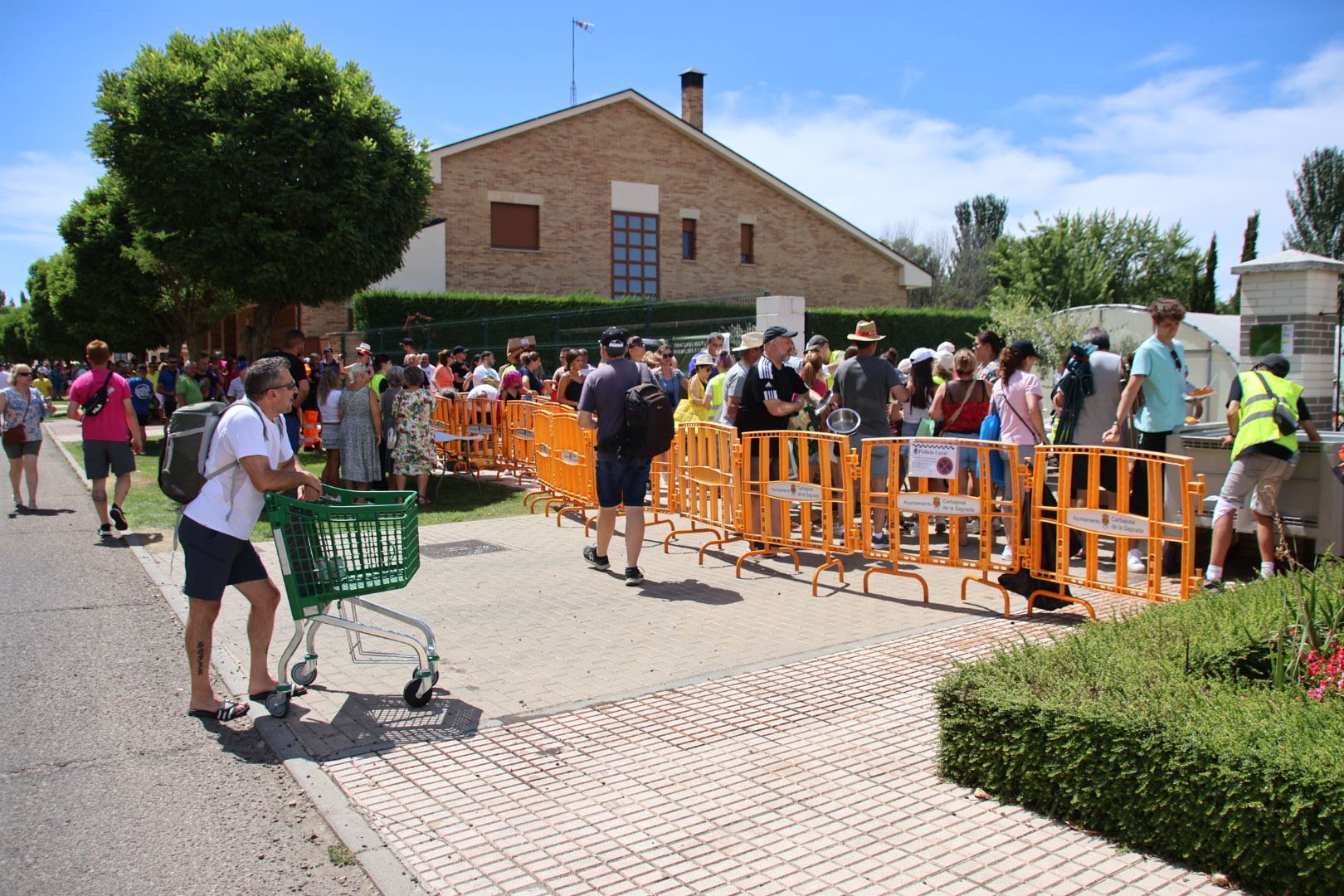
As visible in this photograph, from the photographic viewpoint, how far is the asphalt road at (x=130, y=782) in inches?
144

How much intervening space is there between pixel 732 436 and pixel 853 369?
1225mm

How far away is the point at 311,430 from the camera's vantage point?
17297mm

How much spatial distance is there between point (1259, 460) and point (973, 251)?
56642 mm

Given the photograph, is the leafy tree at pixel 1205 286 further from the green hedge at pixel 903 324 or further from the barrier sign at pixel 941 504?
the barrier sign at pixel 941 504

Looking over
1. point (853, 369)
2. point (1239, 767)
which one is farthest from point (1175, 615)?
point (853, 369)

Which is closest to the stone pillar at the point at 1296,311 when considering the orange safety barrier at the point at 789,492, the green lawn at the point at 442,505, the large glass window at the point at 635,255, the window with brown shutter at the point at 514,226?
the orange safety barrier at the point at 789,492

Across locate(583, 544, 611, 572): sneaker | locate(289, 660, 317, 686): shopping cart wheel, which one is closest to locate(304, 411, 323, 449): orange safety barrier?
locate(583, 544, 611, 572): sneaker

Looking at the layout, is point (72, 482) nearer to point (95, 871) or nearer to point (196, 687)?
point (196, 687)

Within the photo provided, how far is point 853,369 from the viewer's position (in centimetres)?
891

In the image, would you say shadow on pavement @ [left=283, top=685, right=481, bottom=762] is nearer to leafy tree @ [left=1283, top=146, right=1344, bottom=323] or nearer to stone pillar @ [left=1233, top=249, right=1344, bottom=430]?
stone pillar @ [left=1233, top=249, right=1344, bottom=430]

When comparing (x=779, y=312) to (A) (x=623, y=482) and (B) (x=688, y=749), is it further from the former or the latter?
(B) (x=688, y=749)

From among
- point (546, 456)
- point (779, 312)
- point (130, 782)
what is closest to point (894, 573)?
point (130, 782)

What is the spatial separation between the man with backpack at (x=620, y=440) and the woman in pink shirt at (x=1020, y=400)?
9.05ft

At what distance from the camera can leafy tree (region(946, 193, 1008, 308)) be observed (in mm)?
56906
